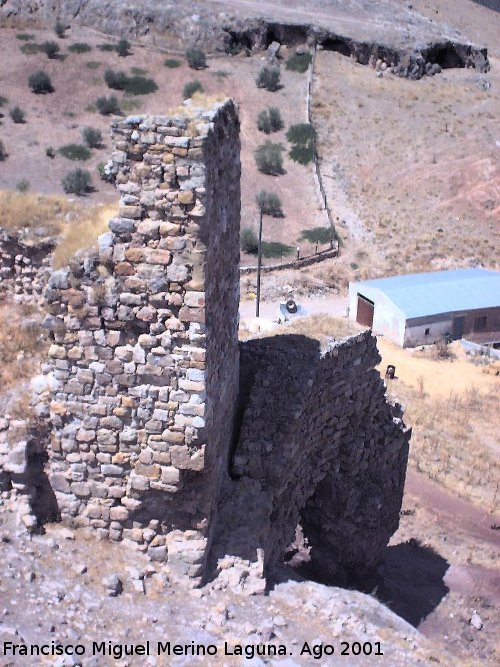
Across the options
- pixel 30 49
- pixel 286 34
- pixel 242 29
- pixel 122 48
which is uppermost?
pixel 242 29

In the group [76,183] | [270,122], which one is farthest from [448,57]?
[76,183]

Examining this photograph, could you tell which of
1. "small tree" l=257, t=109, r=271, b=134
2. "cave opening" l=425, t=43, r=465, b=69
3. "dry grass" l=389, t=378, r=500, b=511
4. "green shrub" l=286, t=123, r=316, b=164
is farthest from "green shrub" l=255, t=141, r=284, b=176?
"dry grass" l=389, t=378, r=500, b=511

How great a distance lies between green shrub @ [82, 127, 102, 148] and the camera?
41844 millimetres

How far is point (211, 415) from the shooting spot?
724 centimetres

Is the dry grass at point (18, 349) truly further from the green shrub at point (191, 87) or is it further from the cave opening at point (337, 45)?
the cave opening at point (337, 45)

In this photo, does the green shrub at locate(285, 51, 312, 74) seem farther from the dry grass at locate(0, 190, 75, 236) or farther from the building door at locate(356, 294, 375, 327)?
the dry grass at locate(0, 190, 75, 236)

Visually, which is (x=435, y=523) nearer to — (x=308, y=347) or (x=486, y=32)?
(x=308, y=347)

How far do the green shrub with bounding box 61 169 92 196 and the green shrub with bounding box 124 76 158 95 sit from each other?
1207 cm

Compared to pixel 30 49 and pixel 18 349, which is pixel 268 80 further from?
pixel 18 349

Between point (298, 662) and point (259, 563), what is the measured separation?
1.14 meters

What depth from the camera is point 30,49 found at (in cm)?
4956

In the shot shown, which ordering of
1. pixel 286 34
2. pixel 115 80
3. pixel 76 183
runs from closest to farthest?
pixel 76 183
pixel 115 80
pixel 286 34

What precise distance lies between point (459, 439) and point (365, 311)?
33.6ft

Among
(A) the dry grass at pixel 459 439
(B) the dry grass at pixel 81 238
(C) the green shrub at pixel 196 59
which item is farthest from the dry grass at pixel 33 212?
(C) the green shrub at pixel 196 59
